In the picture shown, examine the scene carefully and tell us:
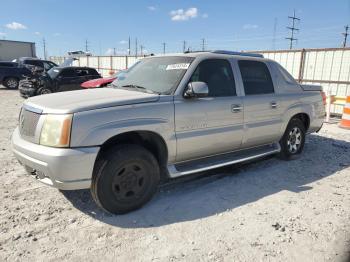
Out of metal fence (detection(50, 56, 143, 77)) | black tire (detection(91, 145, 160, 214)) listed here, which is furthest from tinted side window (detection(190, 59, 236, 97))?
metal fence (detection(50, 56, 143, 77))

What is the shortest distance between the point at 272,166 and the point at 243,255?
2816 mm

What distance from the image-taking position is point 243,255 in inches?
116

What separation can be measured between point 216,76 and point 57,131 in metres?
2.36

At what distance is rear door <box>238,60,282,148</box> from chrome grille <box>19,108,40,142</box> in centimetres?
289

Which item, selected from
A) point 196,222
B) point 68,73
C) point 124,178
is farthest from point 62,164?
point 68,73

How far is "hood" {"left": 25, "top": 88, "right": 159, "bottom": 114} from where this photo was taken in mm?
3262

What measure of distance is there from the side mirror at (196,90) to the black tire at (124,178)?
912 mm

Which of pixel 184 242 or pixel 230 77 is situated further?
pixel 230 77

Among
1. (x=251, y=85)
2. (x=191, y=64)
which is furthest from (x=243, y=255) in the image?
(x=251, y=85)

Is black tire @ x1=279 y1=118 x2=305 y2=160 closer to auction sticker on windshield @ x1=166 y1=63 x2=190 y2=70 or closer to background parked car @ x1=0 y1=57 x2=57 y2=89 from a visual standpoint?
auction sticker on windshield @ x1=166 y1=63 x2=190 y2=70

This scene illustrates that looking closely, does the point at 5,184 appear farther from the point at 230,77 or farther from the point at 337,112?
the point at 337,112

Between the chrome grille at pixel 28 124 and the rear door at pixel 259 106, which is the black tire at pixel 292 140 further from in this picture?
the chrome grille at pixel 28 124

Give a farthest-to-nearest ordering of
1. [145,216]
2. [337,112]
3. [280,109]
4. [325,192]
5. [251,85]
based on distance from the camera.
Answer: [337,112] → [280,109] → [251,85] → [325,192] → [145,216]

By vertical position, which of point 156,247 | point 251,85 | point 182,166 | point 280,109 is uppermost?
point 251,85
